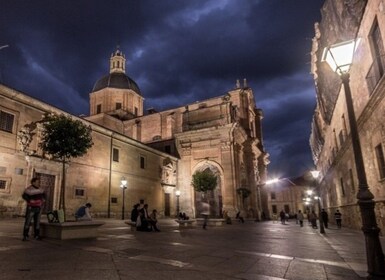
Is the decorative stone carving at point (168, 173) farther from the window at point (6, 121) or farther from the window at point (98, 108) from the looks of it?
the window at point (98, 108)

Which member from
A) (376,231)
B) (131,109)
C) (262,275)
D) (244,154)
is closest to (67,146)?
(262,275)

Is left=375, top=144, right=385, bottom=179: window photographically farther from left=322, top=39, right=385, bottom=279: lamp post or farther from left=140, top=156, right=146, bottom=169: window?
left=140, top=156, right=146, bottom=169: window

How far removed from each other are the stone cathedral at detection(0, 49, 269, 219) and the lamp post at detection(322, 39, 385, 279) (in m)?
17.3

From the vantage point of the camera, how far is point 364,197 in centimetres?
427

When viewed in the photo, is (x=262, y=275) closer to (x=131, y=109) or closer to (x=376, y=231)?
(x=376, y=231)

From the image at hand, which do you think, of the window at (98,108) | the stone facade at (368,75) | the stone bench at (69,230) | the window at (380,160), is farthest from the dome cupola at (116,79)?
the window at (380,160)

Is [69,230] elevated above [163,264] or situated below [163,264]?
above

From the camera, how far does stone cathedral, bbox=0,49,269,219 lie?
16.6m

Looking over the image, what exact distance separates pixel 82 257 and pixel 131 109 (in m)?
40.9

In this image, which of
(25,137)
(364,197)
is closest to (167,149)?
(25,137)

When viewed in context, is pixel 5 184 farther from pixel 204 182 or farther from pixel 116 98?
pixel 116 98

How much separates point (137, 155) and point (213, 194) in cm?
1430

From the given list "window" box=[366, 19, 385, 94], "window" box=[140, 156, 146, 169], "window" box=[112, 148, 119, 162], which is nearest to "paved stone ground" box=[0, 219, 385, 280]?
"window" box=[366, 19, 385, 94]

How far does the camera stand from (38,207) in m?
8.09
